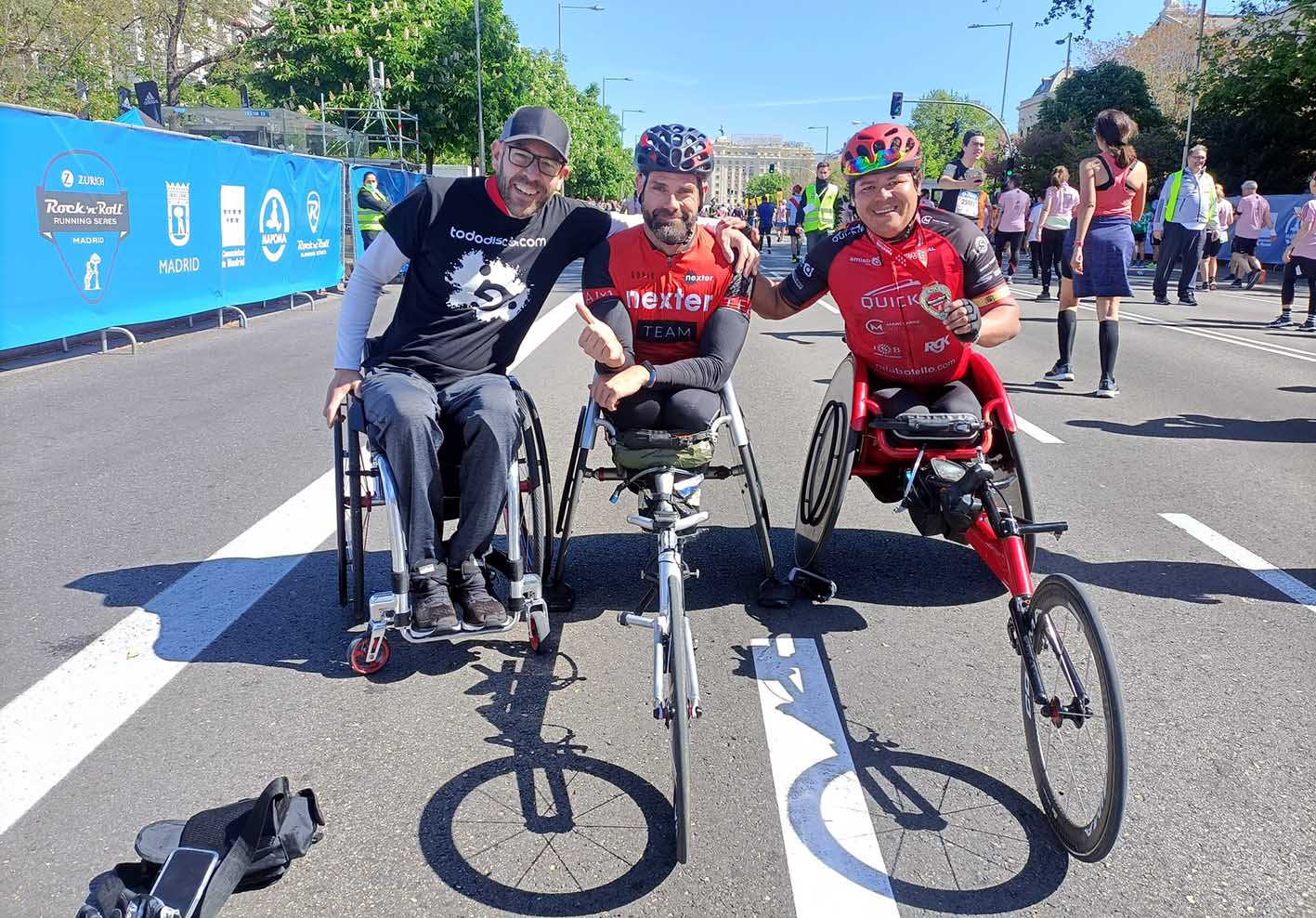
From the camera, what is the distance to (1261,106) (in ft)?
113

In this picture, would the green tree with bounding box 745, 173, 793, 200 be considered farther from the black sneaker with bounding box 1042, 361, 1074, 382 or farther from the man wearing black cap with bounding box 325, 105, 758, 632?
the man wearing black cap with bounding box 325, 105, 758, 632

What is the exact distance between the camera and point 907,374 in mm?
3943

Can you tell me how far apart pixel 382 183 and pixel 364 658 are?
2018cm

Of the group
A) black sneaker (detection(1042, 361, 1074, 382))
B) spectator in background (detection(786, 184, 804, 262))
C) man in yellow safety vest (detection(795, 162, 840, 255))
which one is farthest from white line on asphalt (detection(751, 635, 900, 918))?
spectator in background (detection(786, 184, 804, 262))

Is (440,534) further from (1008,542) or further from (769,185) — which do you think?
(769,185)

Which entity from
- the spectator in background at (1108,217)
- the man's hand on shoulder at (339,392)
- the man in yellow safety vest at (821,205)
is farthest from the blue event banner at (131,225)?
the spectator in background at (1108,217)

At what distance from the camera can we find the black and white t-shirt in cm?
395

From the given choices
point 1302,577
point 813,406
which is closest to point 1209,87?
point 813,406

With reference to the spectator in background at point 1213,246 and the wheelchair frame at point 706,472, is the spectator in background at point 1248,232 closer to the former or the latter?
the spectator in background at point 1213,246

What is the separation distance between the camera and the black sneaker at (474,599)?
3520 mm

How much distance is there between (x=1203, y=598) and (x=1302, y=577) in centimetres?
63

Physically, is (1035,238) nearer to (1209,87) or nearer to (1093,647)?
(1093,647)

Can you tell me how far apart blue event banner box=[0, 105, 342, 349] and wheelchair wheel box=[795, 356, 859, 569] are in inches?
302

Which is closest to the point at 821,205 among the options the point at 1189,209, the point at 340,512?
the point at 1189,209
